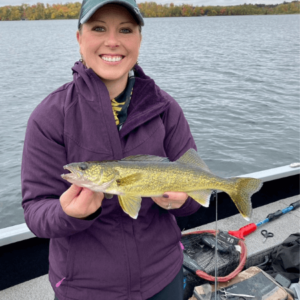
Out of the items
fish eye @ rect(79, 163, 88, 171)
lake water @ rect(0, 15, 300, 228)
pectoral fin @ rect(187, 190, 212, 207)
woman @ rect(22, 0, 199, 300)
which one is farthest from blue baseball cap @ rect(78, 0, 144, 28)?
lake water @ rect(0, 15, 300, 228)

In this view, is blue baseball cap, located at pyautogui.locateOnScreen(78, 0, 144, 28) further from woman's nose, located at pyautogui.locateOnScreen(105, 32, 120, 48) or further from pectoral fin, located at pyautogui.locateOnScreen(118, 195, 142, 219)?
pectoral fin, located at pyautogui.locateOnScreen(118, 195, 142, 219)

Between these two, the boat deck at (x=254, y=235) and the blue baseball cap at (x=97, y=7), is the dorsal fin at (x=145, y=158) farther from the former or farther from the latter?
the boat deck at (x=254, y=235)

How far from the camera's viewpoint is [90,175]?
6.73 ft

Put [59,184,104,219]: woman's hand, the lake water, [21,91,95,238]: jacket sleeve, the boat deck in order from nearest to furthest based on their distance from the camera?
[59,184,104,219]: woman's hand → [21,91,95,238]: jacket sleeve → the boat deck → the lake water

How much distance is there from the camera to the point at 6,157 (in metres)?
11.0

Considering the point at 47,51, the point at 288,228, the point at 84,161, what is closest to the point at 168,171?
the point at 84,161

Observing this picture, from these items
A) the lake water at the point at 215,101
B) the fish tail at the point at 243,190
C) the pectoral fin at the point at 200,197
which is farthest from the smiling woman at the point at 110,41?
the lake water at the point at 215,101

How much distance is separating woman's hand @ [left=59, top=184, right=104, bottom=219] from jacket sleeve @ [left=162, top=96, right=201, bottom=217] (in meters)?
0.69

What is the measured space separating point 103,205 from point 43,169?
17.9 inches

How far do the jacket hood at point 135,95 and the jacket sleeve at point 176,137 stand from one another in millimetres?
87

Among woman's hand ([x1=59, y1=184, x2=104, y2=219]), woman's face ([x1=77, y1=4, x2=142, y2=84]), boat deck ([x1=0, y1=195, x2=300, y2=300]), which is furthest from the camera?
boat deck ([x1=0, y1=195, x2=300, y2=300])

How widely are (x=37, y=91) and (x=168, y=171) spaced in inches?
725

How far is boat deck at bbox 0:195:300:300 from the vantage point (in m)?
3.87

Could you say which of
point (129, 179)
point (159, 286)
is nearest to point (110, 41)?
point (129, 179)
